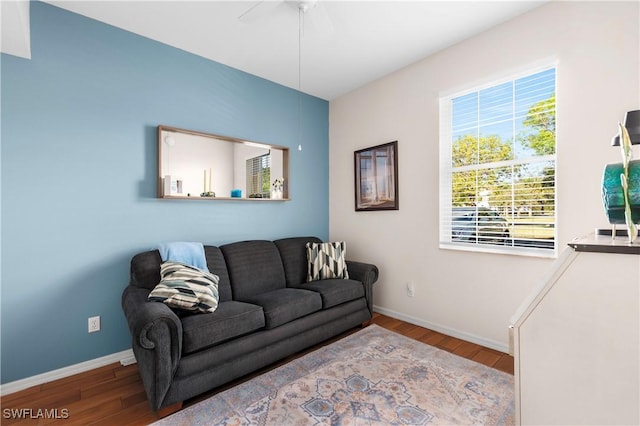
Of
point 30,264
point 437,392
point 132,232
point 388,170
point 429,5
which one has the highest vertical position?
point 429,5

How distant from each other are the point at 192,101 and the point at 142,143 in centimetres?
64

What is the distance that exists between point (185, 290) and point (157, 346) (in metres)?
0.43

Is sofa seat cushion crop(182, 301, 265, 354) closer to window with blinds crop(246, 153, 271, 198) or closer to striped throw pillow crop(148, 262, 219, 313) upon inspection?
striped throw pillow crop(148, 262, 219, 313)

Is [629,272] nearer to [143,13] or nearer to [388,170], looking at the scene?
[388,170]

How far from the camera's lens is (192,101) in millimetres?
2912

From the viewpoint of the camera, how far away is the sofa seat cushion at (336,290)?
8.88 ft

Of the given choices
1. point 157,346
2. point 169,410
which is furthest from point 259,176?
point 169,410

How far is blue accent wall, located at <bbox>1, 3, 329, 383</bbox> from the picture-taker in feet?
6.89

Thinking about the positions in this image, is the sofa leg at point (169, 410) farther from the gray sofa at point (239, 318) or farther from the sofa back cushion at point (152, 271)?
the sofa back cushion at point (152, 271)

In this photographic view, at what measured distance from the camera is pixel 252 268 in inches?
114

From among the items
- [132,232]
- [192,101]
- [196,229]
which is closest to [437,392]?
[196,229]

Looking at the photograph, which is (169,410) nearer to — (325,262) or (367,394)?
(367,394)

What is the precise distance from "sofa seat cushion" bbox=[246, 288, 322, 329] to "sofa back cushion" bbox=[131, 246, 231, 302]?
0.26 metres

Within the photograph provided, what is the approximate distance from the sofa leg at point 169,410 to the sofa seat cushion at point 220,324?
31cm
